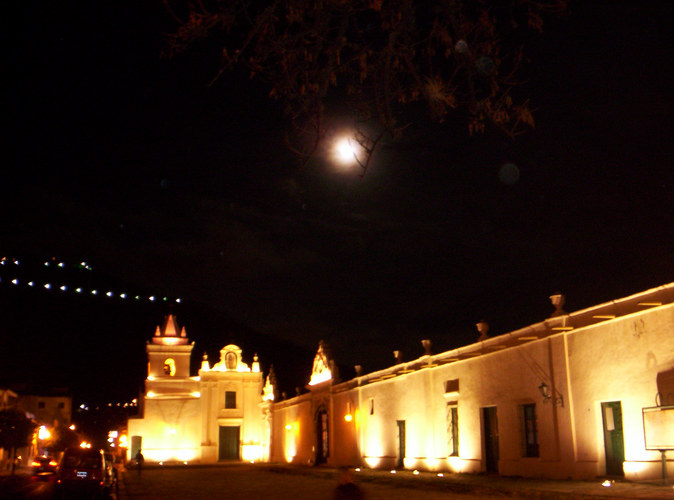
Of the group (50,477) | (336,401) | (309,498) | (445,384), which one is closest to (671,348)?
(309,498)

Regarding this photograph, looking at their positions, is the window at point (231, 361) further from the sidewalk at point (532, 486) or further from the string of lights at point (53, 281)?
the sidewalk at point (532, 486)

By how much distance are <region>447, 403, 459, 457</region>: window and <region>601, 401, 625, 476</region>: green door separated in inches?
291

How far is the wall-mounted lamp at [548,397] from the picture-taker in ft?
58.8

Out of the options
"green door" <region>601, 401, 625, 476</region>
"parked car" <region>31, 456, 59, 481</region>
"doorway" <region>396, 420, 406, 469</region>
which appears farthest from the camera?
"parked car" <region>31, 456, 59, 481</region>

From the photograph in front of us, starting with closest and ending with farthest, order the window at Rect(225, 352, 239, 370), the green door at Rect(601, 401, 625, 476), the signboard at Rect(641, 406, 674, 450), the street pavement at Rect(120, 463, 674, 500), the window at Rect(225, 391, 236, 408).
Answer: the signboard at Rect(641, 406, 674, 450), the street pavement at Rect(120, 463, 674, 500), the green door at Rect(601, 401, 625, 476), the window at Rect(225, 391, 236, 408), the window at Rect(225, 352, 239, 370)

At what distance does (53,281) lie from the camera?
42594mm

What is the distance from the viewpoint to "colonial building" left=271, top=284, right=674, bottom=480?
49.1 feet

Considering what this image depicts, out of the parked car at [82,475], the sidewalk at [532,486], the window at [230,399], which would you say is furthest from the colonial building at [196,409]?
the parked car at [82,475]

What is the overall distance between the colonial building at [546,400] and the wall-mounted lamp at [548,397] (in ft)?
0.08

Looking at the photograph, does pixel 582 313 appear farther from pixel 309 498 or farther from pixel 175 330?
pixel 175 330

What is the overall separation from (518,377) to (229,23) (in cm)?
1556

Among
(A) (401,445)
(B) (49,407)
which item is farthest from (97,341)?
(A) (401,445)

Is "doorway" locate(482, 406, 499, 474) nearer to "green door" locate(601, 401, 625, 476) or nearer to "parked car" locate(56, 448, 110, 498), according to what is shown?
"green door" locate(601, 401, 625, 476)

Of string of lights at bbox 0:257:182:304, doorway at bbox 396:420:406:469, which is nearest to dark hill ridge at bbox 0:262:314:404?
string of lights at bbox 0:257:182:304
